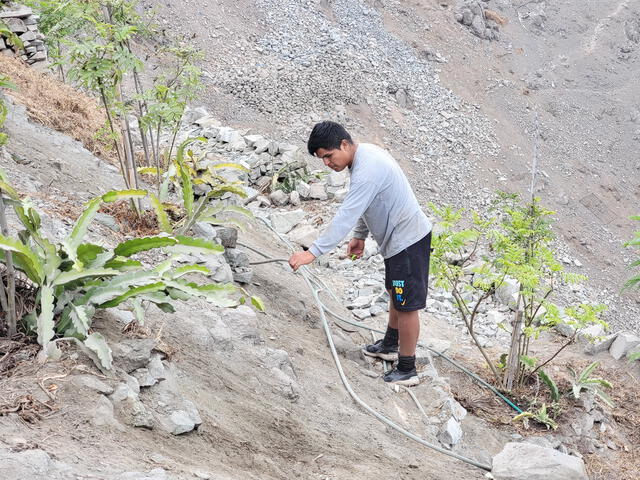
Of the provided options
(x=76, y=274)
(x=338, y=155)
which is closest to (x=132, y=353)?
(x=76, y=274)

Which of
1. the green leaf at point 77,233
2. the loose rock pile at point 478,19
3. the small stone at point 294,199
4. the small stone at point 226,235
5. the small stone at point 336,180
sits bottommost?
the small stone at point 294,199

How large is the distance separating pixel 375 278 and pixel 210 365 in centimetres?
327

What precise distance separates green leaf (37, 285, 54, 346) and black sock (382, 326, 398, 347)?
2443 mm

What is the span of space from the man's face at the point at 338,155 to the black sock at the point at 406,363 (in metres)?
1.35

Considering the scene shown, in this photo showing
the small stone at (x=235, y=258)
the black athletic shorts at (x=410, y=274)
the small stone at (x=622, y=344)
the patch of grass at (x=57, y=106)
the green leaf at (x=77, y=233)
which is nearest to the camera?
the green leaf at (x=77, y=233)

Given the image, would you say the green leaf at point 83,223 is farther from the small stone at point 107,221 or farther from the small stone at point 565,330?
the small stone at point 565,330

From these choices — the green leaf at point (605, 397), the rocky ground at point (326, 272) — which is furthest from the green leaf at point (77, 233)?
the green leaf at point (605, 397)

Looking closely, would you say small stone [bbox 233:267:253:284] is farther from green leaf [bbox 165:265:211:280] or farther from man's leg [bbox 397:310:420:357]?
green leaf [bbox 165:265:211:280]

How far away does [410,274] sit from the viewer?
3.80 metres

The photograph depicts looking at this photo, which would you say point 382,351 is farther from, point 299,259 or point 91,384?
point 91,384

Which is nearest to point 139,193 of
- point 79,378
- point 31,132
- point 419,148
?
point 79,378

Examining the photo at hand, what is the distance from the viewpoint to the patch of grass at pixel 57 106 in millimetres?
6434

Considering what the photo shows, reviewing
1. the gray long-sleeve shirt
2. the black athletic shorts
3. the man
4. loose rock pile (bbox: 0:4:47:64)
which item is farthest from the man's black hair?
loose rock pile (bbox: 0:4:47:64)

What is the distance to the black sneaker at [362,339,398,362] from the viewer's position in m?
4.48
